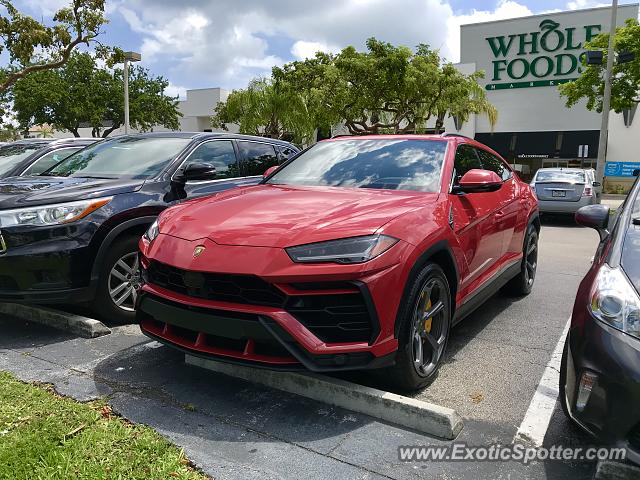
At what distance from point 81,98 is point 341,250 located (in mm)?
34991

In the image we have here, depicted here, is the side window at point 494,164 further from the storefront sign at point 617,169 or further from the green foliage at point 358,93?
the storefront sign at point 617,169

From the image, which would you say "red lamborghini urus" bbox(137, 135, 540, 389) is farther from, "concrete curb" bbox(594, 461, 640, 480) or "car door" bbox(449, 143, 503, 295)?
"concrete curb" bbox(594, 461, 640, 480)

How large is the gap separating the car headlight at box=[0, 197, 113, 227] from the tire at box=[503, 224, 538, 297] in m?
4.04

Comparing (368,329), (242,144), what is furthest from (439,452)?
(242,144)

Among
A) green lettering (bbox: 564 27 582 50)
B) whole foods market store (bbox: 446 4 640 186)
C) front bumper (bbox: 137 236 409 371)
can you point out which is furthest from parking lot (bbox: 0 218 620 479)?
green lettering (bbox: 564 27 582 50)

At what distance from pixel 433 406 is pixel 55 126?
3774 centimetres

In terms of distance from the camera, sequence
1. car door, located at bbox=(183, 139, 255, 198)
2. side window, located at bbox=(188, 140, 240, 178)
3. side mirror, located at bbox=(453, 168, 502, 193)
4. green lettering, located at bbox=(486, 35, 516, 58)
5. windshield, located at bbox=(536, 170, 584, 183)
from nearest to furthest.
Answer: side mirror, located at bbox=(453, 168, 502, 193), car door, located at bbox=(183, 139, 255, 198), side window, located at bbox=(188, 140, 240, 178), windshield, located at bbox=(536, 170, 584, 183), green lettering, located at bbox=(486, 35, 516, 58)

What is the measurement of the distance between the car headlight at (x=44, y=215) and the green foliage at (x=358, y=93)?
18.3m

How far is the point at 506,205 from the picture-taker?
4664mm

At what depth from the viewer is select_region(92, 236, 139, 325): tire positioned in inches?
169

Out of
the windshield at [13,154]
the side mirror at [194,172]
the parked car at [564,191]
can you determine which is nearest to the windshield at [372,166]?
the side mirror at [194,172]

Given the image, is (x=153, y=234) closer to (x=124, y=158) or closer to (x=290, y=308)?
(x=290, y=308)

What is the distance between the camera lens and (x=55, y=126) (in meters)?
35.2

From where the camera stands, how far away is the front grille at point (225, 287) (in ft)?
8.99
